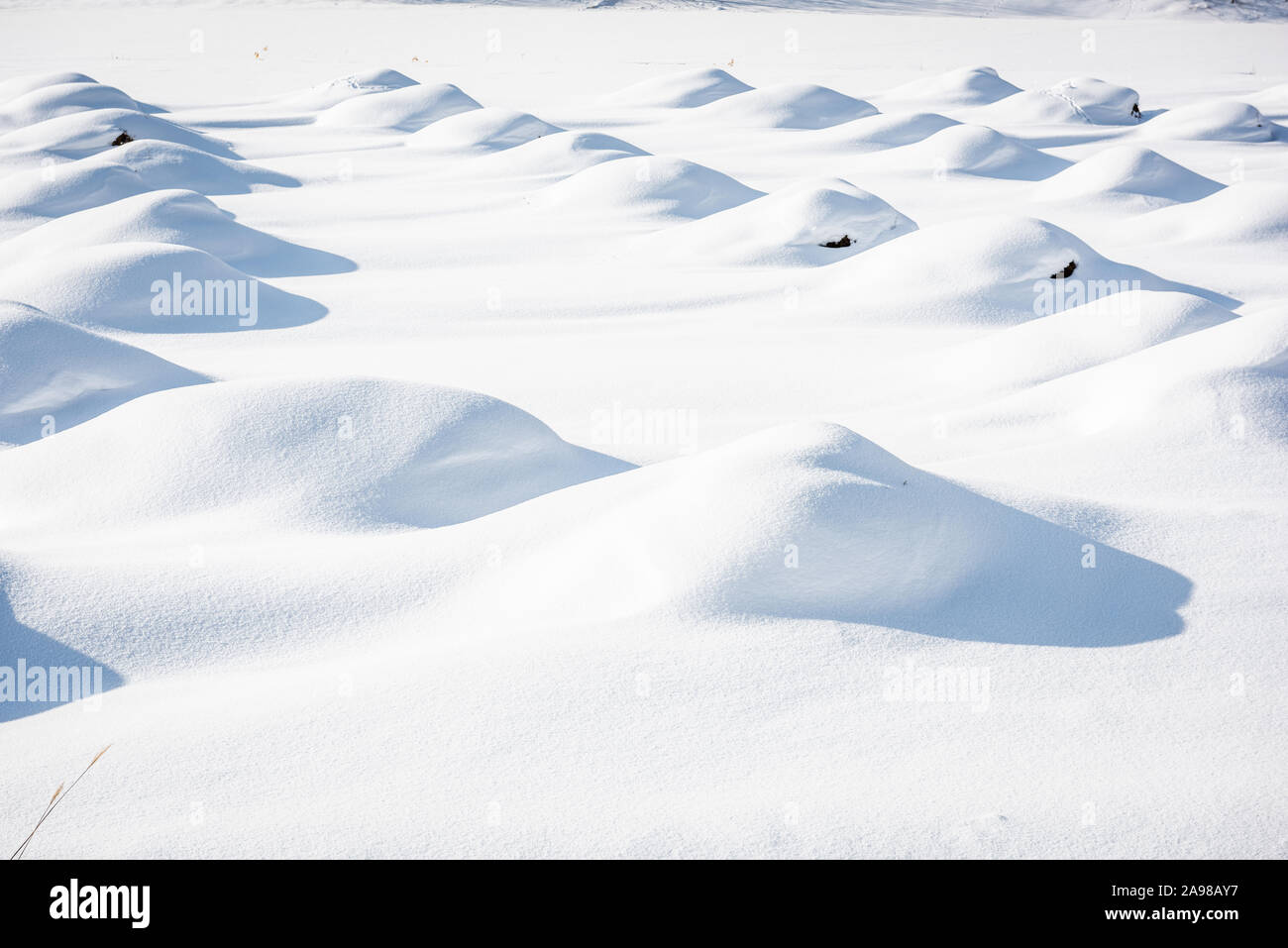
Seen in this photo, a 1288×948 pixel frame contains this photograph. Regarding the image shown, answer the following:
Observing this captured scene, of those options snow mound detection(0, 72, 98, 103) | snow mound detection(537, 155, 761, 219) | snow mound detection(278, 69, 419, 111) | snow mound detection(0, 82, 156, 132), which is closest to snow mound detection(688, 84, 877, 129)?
snow mound detection(278, 69, 419, 111)

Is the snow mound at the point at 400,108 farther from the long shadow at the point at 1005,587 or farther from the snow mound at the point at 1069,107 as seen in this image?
the long shadow at the point at 1005,587

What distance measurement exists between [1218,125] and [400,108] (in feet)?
33.0

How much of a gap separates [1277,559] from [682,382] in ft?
9.24

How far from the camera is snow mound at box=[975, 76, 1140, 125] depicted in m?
14.2

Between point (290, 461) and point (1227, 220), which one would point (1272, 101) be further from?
point (290, 461)

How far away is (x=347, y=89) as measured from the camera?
15570 millimetres

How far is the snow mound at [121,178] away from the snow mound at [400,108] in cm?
328

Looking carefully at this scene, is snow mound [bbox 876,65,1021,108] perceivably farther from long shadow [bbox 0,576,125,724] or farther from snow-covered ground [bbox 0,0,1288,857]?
long shadow [bbox 0,576,125,724]

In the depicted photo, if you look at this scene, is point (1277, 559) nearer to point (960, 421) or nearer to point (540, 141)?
point (960, 421)

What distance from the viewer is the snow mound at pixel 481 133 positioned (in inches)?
480

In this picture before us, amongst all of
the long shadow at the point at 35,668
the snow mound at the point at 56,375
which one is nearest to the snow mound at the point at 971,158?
the snow mound at the point at 56,375

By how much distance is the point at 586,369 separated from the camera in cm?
546

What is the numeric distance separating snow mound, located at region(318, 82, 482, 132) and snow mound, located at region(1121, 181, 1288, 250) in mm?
8958
